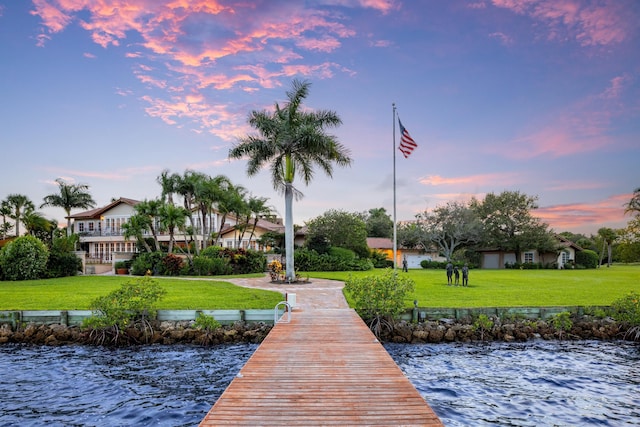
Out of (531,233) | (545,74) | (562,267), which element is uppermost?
(545,74)

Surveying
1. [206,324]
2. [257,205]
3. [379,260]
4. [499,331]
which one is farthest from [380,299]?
[257,205]

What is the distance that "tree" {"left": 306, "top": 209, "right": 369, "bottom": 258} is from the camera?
43.9 meters

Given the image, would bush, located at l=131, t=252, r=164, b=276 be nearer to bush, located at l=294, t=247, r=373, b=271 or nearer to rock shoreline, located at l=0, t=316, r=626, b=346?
bush, located at l=294, t=247, r=373, b=271

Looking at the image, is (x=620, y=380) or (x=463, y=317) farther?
(x=463, y=317)

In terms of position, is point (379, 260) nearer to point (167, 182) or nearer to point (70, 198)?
point (167, 182)

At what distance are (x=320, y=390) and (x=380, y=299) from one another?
8665 millimetres

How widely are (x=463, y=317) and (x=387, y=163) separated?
662 inches

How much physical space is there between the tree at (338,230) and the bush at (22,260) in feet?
73.8

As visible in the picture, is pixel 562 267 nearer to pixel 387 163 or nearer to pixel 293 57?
pixel 387 163

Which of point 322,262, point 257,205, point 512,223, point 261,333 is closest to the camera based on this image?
point 261,333

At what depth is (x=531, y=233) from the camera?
5244 centimetres

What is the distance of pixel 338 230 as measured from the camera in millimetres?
43781

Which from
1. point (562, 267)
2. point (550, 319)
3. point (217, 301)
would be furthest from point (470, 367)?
point (562, 267)

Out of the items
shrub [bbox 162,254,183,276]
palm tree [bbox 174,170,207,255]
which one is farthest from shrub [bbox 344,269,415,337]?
palm tree [bbox 174,170,207,255]
